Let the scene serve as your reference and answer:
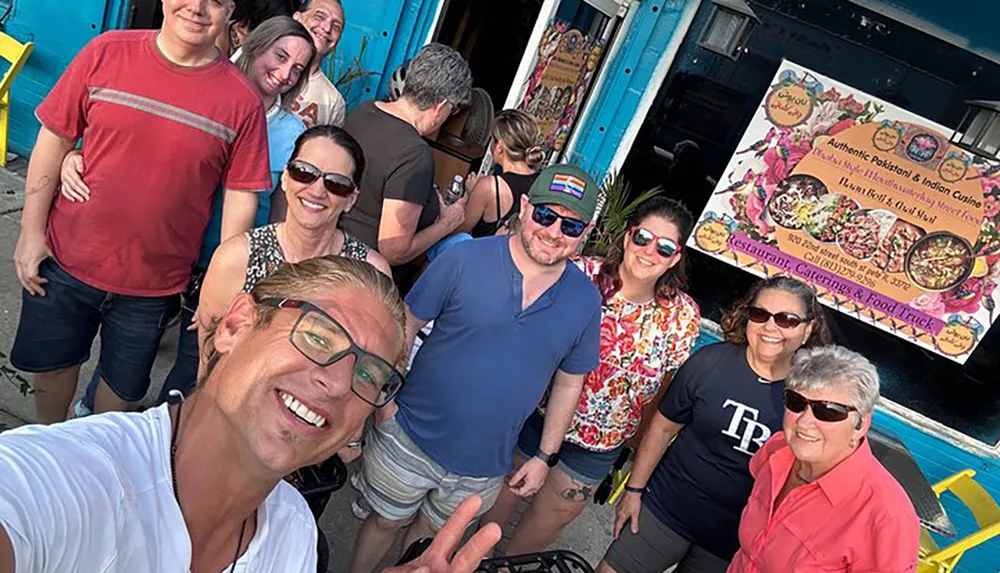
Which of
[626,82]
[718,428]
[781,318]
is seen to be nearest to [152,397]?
[718,428]

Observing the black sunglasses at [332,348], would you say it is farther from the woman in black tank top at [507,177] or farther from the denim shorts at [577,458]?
the woman in black tank top at [507,177]

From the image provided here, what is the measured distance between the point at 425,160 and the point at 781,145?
2703mm

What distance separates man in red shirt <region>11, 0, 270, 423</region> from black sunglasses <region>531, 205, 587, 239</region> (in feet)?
3.10

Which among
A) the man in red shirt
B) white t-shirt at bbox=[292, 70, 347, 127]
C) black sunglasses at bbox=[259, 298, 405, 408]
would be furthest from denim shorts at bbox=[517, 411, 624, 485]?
white t-shirt at bbox=[292, 70, 347, 127]

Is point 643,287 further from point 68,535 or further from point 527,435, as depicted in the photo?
point 68,535

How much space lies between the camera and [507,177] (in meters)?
3.33

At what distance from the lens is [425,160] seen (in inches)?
102

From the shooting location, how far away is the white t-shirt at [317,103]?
10.1 ft

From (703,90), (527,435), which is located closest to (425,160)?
(527,435)

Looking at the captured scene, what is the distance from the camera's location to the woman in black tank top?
3256 millimetres

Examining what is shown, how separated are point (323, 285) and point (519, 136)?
2.20 metres

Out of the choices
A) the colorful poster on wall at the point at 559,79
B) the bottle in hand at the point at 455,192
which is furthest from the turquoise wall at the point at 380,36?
the bottle in hand at the point at 455,192

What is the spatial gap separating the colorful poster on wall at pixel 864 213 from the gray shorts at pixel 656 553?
7.78 ft

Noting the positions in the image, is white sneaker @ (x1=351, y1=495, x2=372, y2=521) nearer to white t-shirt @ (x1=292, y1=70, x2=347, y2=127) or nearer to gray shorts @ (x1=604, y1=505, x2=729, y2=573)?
gray shorts @ (x1=604, y1=505, x2=729, y2=573)
